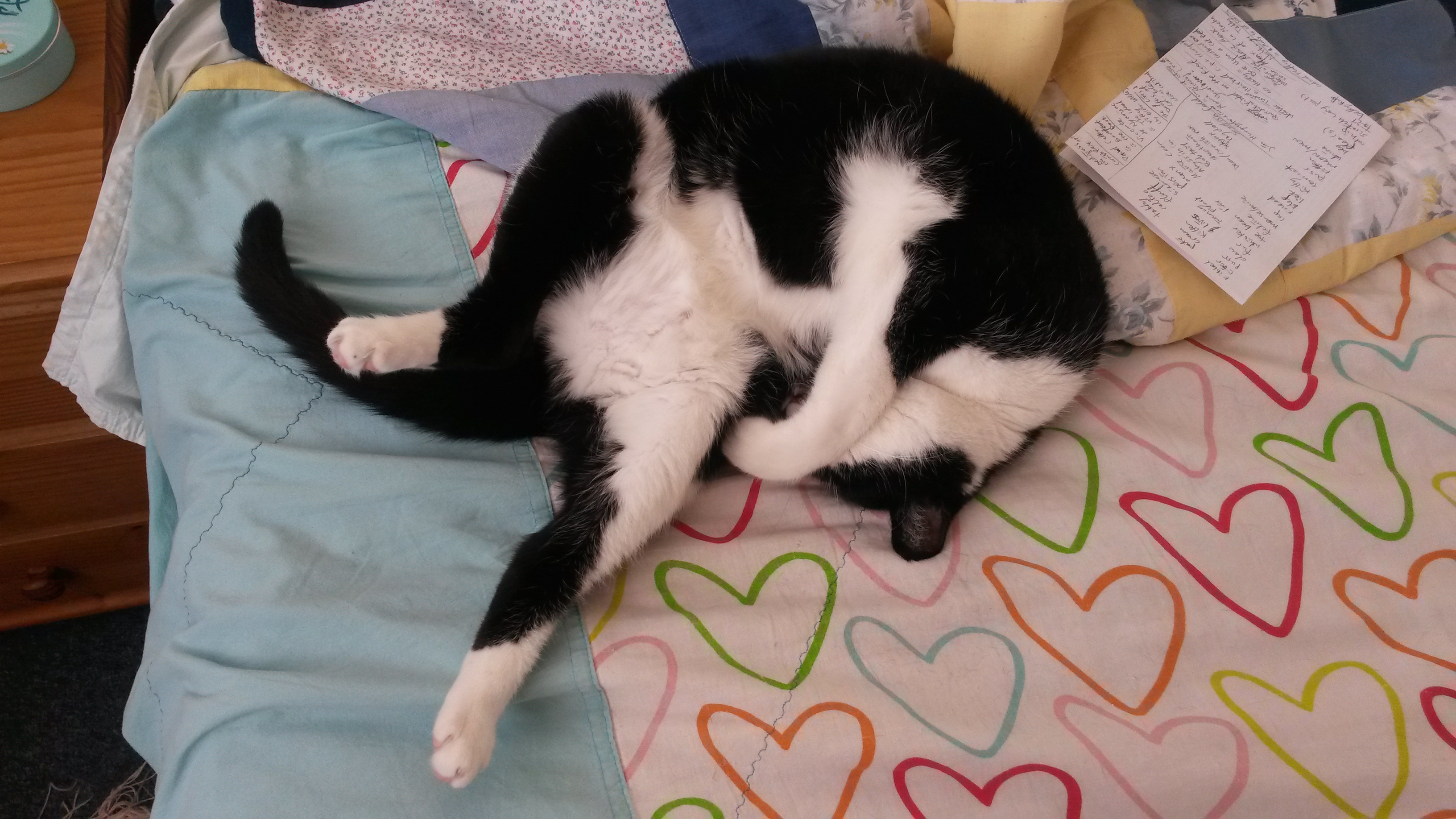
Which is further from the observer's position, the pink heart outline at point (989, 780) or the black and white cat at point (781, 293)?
the black and white cat at point (781, 293)

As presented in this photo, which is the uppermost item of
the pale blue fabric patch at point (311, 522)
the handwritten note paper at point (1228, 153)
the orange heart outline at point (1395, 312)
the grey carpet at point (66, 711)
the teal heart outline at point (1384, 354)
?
the handwritten note paper at point (1228, 153)

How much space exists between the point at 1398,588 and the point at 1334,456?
175mm

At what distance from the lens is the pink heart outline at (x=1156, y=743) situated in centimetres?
82

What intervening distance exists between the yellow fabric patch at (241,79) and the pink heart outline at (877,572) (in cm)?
90

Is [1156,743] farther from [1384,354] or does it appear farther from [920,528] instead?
[1384,354]

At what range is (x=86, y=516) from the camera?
1320mm

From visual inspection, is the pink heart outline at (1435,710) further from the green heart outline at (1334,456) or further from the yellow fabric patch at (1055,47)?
the yellow fabric patch at (1055,47)

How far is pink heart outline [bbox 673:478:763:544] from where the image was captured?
3.17ft

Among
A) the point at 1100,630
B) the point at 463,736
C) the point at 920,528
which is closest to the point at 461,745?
the point at 463,736

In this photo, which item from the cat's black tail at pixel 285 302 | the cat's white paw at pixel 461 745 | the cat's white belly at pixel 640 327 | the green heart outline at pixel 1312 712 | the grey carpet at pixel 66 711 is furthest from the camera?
the grey carpet at pixel 66 711

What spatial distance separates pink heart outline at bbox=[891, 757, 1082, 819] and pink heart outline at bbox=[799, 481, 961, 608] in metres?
0.17

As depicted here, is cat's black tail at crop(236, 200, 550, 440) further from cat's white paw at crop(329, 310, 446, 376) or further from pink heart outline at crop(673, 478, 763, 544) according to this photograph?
pink heart outline at crop(673, 478, 763, 544)

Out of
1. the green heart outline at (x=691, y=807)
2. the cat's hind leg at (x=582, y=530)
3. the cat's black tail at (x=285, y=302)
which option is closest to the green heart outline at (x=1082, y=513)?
the cat's hind leg at (x=582, y=530)

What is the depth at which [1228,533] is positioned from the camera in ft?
3.23
